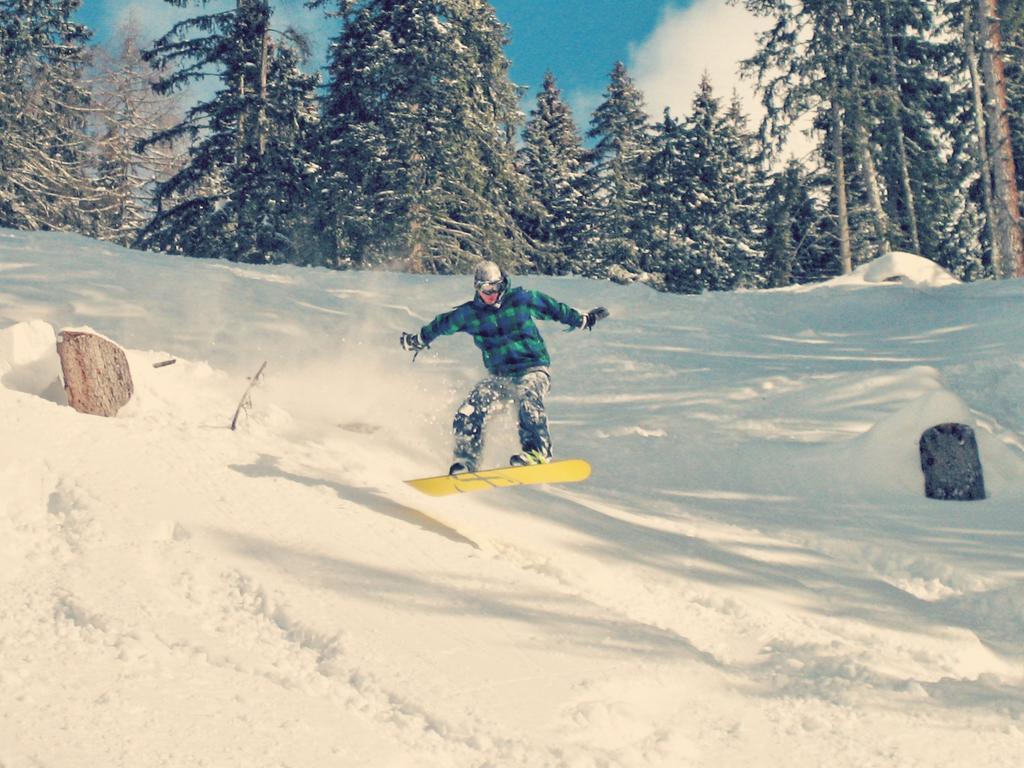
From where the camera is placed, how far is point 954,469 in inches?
324

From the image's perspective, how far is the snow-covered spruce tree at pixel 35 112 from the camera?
27.1 meters

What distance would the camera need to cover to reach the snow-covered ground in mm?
3654

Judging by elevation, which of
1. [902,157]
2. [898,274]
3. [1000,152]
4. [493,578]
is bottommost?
[493,578]

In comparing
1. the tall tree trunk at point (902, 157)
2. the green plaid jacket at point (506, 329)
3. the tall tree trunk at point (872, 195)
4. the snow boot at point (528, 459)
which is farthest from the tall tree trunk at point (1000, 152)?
the snow boot at point (528, 459)

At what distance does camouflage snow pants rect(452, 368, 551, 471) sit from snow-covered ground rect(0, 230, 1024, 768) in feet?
1.61

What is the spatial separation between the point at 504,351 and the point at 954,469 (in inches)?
173

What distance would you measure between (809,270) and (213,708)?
121 ft

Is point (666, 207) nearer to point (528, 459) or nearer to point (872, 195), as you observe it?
point (872, 195)

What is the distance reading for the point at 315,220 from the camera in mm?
23766

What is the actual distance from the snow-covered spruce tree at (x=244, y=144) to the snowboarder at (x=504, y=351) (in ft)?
57.6

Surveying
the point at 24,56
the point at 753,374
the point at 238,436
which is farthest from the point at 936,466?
the point at 24,56

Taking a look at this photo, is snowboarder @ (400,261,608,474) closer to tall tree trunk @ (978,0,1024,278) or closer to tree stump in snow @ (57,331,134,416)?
tree stump in snow @ (57,331,134,416)

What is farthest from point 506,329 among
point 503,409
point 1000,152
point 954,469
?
point 1000,152

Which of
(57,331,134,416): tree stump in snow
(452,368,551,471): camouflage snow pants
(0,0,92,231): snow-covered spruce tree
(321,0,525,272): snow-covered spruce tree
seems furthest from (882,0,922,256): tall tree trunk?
(0,0,92,231): snow-covered spruce tree
